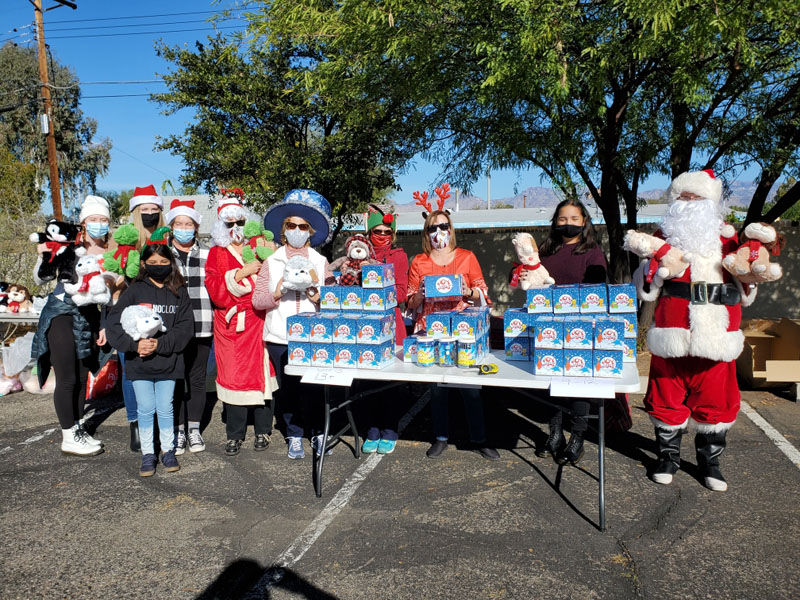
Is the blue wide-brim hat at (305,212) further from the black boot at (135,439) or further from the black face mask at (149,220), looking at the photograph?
the black boot at (135,439)

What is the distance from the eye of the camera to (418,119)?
842 cm

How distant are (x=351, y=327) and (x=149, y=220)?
214 centimetres

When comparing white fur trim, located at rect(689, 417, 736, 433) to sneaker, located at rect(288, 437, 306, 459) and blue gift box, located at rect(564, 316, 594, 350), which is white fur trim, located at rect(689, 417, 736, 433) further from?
sneaker, located at rect(288, 437, 306, 459)

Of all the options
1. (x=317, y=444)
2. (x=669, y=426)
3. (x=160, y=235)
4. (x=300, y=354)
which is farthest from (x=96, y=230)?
(x=669, y=426)

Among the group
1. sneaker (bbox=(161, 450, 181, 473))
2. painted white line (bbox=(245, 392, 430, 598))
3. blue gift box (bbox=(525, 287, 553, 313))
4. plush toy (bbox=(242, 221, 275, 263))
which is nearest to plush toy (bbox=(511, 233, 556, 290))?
blue gift box (bbox=(525, 287, 553, 313))

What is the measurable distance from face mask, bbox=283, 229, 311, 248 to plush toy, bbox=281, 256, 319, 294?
231 millimetres

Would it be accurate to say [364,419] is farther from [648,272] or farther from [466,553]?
[648,272]

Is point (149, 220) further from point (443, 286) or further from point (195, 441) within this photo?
point (443, 286)

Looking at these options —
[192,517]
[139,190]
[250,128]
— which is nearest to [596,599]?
[192,517]

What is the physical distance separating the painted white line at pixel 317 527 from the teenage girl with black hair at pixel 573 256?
1511 millimetres

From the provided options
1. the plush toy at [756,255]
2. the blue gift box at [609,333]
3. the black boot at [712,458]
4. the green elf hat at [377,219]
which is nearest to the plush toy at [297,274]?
the green elf hat at [377,219]

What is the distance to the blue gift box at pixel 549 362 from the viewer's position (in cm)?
378

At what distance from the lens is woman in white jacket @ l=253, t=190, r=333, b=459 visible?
4613mm

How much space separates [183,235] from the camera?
4883 mm
